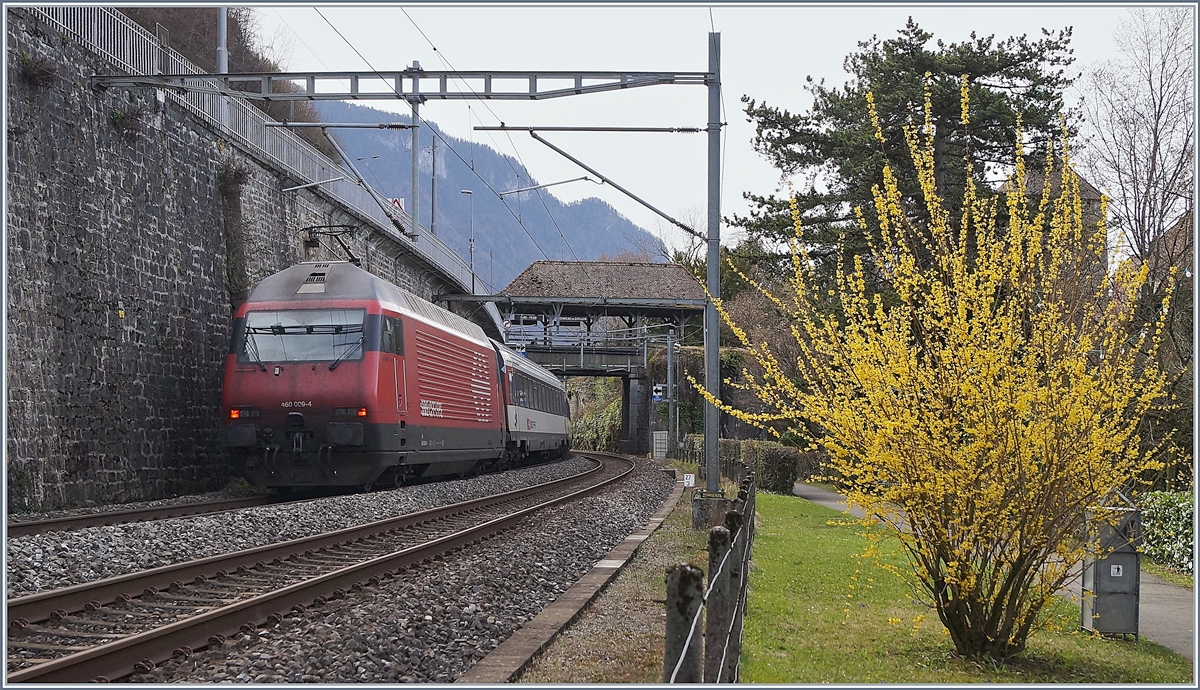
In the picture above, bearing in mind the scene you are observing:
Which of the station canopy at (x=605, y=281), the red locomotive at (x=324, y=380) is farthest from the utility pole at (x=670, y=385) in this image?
the red locomotive at (x=324, y=380)

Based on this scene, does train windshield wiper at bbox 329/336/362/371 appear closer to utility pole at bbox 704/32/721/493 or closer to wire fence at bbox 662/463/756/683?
utility pole at bbox 704/32/721/493

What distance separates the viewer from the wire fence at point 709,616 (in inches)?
151

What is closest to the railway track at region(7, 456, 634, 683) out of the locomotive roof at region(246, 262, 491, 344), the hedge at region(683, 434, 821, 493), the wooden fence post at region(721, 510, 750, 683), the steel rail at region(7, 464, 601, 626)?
the steel rail at region(7, 464, 601, 626)

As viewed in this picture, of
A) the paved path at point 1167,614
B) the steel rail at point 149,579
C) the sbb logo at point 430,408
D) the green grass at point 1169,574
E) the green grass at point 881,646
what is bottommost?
the green grass at point 1169,574

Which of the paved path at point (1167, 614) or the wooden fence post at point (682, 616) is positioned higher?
the wooden fence post at point (682, 616)

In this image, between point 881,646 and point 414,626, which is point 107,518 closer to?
point 414,626

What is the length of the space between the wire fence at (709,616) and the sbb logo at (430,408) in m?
12.3

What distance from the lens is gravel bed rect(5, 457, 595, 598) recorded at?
8.69 m

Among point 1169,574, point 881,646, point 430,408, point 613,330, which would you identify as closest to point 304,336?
point 430,408

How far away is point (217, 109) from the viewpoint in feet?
67.3

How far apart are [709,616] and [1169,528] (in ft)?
38.2

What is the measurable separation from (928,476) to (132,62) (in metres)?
16.2

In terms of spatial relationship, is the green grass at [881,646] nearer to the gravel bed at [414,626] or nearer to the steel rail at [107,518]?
the gravel bed at [414,626]

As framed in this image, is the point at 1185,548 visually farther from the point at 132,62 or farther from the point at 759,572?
the point at 132,62
